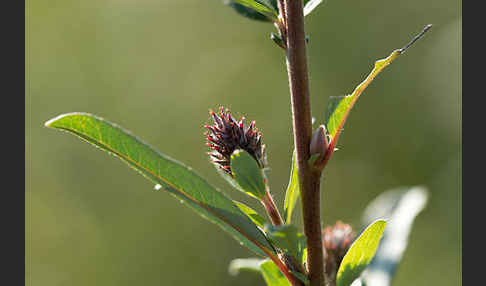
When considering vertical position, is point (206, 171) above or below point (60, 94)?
below

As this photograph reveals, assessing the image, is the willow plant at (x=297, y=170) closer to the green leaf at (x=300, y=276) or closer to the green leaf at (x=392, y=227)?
the green leaf at (x=300, y=276)

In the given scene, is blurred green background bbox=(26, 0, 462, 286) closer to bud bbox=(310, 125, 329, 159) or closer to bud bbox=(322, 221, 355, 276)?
bud bbox=(322, 221, 355, 276)

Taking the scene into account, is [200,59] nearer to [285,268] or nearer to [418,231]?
[418,231]

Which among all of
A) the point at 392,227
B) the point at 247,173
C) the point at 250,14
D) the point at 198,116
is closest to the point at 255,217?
the point at 247,173

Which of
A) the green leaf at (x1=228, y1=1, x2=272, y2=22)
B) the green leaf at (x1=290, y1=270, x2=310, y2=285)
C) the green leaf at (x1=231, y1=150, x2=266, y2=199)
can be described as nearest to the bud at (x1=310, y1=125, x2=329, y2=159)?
the green leaf at (x1=231, y1=150, x2=266, y2=199)

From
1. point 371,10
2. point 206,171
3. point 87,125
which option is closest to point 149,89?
point 206,171

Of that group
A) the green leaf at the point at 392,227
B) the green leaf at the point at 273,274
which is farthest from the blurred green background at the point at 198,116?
the green leaf at the point at 273,274
